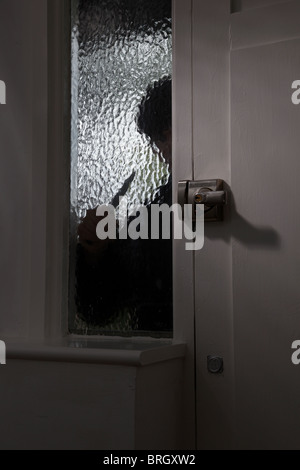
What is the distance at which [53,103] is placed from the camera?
1553 mm

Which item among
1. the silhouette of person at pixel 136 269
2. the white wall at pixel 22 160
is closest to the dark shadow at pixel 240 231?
the silhouette of person at pixel 136 269

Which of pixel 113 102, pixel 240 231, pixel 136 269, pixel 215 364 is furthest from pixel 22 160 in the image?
pixel 215 364

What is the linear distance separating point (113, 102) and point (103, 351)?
641 mm

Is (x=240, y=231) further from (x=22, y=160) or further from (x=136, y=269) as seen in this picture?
(x=22, y=160)

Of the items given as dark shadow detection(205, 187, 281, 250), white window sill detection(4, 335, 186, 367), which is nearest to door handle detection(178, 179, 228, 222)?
dark shadow detection(205, 187, 281, 250)

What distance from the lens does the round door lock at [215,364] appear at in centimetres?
A: 135

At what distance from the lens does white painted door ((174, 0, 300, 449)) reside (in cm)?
130

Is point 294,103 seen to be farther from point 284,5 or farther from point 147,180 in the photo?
point 147,180

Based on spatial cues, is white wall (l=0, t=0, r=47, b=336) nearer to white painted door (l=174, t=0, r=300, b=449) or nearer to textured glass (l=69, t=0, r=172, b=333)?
textured glass (l=69, t=0, r=172, b=333)

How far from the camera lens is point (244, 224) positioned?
4.45ft

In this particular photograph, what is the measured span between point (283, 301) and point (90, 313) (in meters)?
0.47

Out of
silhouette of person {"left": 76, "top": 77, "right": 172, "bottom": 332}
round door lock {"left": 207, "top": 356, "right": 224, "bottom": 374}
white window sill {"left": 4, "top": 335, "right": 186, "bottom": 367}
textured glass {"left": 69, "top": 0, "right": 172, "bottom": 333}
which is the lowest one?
round door lock {"left": 207, "top": 356, "right": 224, "bottom": 374}

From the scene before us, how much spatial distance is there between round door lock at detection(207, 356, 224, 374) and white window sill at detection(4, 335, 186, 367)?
60 mm
